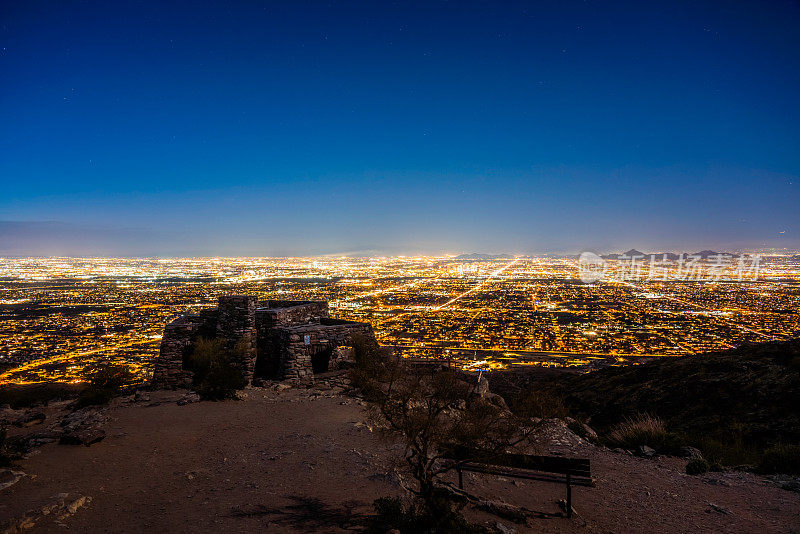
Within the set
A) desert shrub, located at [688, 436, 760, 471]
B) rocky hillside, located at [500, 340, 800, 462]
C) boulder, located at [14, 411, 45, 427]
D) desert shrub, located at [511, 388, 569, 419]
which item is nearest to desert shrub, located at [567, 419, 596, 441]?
rocky hillside, located at [500, 340, 800, 462]

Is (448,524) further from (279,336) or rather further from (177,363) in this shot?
(177,363)

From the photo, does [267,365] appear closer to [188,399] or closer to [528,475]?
[188,399]

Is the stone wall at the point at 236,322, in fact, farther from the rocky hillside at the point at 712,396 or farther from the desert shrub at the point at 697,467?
the desert shrub at the point at 697,467

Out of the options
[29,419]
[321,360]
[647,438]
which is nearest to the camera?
[29,419]

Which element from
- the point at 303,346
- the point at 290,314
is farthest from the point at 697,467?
the point at 290,314

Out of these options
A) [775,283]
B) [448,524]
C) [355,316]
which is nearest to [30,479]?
[448,524]

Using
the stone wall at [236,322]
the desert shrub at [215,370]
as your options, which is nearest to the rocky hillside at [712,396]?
the desert shrub at [215,370]

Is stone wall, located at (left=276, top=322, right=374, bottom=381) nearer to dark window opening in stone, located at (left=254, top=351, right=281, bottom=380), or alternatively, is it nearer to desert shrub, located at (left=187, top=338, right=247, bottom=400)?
dark window opening in stone, located at (left=254, top=351, right=281, bottom=380)
